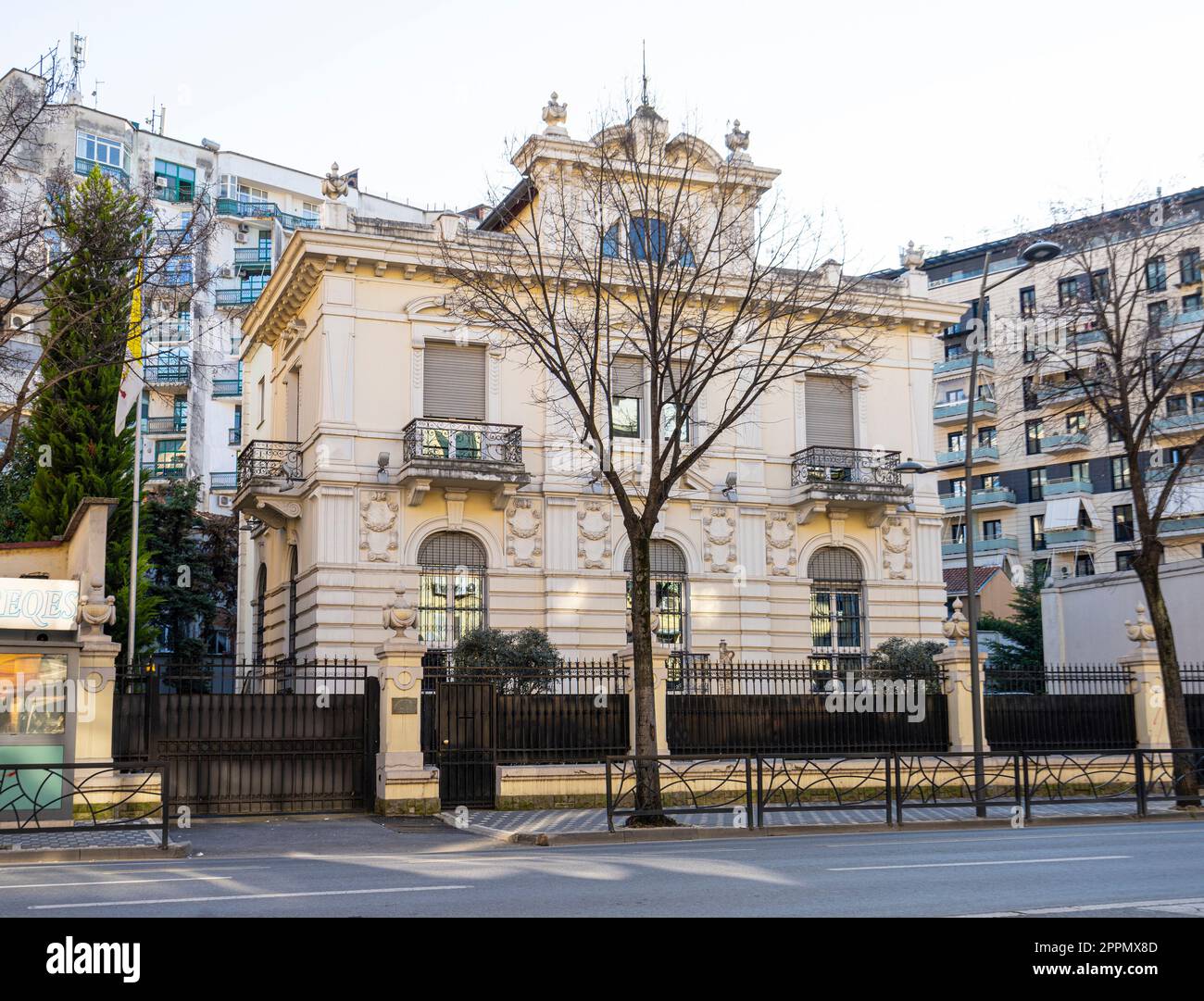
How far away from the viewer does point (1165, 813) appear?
1998 centimetres

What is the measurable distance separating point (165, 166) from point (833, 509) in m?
39.1

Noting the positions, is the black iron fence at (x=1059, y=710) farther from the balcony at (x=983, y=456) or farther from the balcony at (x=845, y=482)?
the balcony at (x=983, y=456)

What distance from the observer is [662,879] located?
1119cm

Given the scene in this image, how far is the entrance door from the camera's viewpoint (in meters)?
21.6

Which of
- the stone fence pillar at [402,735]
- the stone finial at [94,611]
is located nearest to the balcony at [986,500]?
the stone fence pillar at [402,735]

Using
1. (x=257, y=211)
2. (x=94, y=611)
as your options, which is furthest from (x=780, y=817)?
(x=257, y=211)

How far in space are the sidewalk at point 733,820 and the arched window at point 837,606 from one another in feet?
36.9

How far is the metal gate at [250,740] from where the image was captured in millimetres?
20250

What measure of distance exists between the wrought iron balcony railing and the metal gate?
10.3 meters

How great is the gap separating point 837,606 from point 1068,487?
27057 mm

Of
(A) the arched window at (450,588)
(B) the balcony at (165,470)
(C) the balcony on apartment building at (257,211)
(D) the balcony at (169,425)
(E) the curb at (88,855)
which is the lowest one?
(E) the curb at (88,855)

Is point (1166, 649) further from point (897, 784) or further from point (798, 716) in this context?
point (897, 784)
